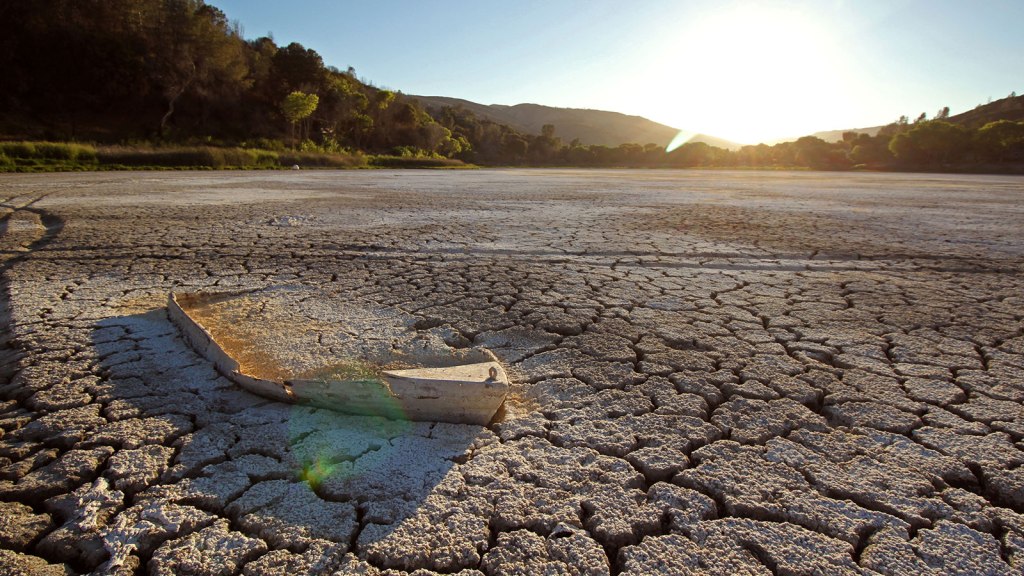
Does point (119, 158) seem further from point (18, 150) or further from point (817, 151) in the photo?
point (817, 151)

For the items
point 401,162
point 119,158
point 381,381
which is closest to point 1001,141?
point 401,162

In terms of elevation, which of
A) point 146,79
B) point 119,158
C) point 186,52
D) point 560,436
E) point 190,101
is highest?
point 186,52

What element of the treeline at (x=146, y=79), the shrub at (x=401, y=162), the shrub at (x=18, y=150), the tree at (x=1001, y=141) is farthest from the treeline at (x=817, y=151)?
the shrub at (x=18, y=150)

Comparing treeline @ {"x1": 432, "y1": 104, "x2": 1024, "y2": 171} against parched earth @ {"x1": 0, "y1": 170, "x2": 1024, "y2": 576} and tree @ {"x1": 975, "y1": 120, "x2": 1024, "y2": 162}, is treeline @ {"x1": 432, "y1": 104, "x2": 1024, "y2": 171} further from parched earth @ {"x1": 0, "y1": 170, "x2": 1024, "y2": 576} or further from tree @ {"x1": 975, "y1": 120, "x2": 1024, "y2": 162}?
parched earth @ {"x1": 0, "y1": 170, "x2": 1024, "y2": 576}

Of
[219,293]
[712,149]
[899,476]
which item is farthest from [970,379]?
[712,149]

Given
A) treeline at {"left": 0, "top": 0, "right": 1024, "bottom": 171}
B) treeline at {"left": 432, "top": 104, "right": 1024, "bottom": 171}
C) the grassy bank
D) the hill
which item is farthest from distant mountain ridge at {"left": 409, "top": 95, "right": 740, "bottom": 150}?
the grassy bank

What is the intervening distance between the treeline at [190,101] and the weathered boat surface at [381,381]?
22810mm

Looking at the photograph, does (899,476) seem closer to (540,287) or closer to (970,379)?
(970,379)

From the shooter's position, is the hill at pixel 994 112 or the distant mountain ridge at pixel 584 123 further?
the distant mountain ridge at pixel 584 123

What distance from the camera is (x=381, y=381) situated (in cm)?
191

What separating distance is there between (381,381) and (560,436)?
2.23ft

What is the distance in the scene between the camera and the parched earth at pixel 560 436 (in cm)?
127

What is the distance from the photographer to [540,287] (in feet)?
11.7

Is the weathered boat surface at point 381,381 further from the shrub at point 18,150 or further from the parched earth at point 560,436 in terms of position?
the shrub at point 18,150
